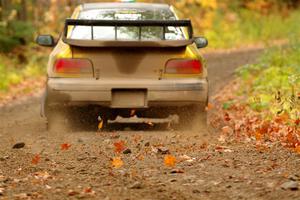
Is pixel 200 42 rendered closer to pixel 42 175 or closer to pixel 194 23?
pixel 42 175

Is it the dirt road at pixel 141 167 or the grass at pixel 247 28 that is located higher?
the dirt road at pixel 141 167

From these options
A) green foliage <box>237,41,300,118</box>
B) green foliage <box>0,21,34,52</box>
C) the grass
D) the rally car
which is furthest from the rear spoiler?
the grass

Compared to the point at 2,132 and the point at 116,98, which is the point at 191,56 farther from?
the point at 2,132

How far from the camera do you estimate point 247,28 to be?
3067 centimetres

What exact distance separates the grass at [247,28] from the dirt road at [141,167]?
20114 mm

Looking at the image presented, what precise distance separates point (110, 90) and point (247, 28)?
2229cm

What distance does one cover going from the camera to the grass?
2916cm

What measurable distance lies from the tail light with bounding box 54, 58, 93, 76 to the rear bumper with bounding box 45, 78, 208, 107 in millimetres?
84

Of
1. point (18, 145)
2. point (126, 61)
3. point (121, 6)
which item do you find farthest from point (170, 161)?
point (121, 6)

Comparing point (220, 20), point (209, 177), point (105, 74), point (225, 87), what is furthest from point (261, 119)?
point (220, 20)

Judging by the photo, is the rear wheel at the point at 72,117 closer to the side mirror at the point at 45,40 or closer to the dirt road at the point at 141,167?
the dirt road at the point at 141,167

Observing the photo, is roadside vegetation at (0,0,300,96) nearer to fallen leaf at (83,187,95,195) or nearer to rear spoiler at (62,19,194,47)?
rear spoiler at (62,19,194,47)

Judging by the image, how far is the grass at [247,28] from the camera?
29156 millimetres

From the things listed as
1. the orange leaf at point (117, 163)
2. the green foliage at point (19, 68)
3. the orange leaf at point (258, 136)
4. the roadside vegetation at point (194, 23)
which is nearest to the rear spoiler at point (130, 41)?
the orange leaf at point (258, 136)
